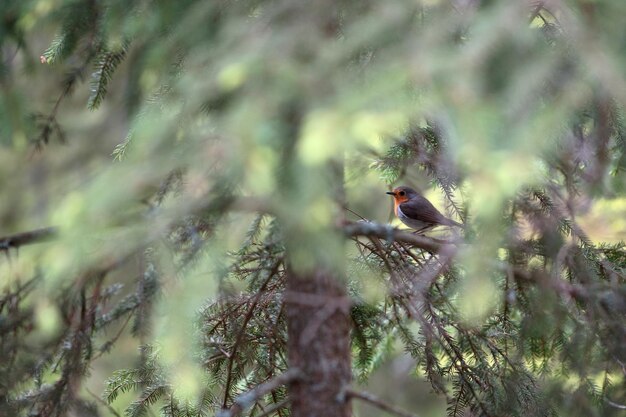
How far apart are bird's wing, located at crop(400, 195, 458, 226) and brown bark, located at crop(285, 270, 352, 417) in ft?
9.95

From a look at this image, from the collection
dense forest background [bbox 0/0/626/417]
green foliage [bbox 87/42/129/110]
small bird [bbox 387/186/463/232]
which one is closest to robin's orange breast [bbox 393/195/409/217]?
small bird [bbox 387/186/463/232]

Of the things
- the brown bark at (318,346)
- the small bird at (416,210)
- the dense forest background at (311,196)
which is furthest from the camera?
the small bird at (416,210)

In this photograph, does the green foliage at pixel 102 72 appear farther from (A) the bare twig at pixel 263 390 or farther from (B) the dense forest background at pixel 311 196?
(A) the bare twig at pixel 263 390

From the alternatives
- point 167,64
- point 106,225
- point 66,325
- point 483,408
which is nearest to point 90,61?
point 167,64

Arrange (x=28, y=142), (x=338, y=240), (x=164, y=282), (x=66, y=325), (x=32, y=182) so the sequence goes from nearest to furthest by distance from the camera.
Result: (x=338, y=240)
(x=164, y=282)
(x=66, y=325)
(x=28, y=142)
(x=32, y=182)

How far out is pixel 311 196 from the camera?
2072 mm

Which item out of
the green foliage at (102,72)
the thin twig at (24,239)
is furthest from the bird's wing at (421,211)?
the thin twig at (24,239)

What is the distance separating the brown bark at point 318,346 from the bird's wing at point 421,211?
3032mm

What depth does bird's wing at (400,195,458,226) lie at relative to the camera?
20.4 ft

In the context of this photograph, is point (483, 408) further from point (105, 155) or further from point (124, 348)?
point (105, 155)

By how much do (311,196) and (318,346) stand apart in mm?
1321

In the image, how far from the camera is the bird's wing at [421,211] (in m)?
6.23

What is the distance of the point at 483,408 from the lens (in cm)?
363

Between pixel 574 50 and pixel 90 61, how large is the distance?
2295 mm
